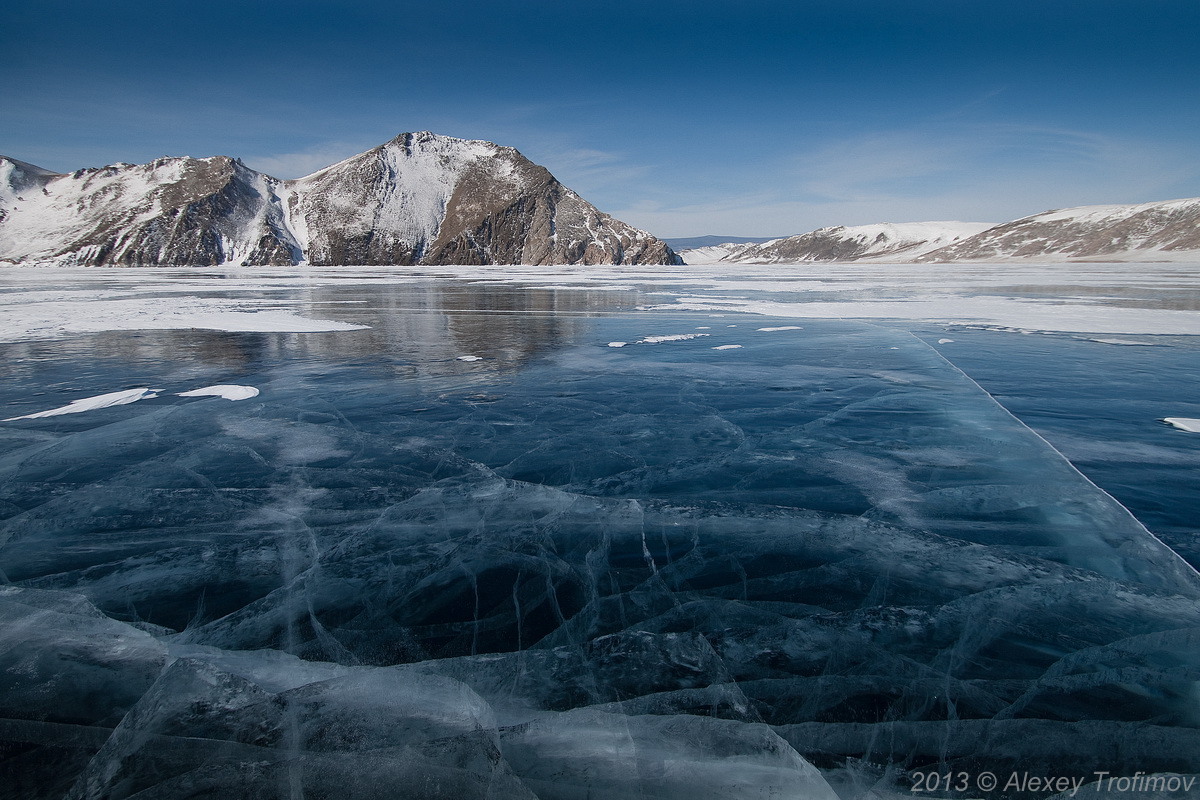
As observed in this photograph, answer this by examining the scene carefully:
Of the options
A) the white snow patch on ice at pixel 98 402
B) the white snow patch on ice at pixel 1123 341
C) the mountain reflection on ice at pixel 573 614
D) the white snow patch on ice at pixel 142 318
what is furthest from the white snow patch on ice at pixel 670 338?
the white snow patch on ice at pixel 98 402

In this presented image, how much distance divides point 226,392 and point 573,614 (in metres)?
6.30

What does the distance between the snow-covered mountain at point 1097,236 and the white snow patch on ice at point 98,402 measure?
135170mm

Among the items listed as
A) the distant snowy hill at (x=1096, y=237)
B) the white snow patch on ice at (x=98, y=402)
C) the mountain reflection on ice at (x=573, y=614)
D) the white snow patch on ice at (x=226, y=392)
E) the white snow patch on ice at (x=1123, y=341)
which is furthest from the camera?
the distant snowy hill at (x=1096, y=237)

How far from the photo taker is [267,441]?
5531 millimetres

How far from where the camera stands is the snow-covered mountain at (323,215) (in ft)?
390

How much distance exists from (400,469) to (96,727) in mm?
2741

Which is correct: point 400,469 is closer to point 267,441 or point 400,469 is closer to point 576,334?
point 267,441

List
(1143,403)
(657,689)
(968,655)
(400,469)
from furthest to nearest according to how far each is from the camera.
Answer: (1143,403), (400,469), (968,655), (657,689)

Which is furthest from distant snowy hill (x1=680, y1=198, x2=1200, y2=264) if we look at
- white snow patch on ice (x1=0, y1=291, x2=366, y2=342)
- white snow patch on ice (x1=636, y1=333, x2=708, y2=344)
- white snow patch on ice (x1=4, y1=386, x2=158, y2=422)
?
white snow patch on ice (x1=4, y1=386, x2=158, y2=422)

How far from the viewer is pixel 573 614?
9.62 ft

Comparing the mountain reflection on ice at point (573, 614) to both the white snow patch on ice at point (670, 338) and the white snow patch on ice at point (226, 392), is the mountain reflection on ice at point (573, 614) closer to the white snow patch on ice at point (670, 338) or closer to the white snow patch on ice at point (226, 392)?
the white snow patch on ice at point (226, 392)

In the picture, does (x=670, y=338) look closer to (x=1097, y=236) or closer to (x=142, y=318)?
(x=142, y=318)

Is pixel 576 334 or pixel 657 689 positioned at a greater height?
pixel 576 334

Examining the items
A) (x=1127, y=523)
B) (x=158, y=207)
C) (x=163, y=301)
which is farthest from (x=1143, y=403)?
(x=158, y=207)
